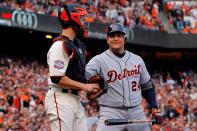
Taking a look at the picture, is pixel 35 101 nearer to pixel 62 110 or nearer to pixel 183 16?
pixel 62 110

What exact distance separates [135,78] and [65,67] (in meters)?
1.72

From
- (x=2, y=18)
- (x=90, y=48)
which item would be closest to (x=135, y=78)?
(x=2, y=18)

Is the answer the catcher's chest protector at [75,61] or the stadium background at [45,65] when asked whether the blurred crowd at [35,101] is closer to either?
the stadium background at [45,65]

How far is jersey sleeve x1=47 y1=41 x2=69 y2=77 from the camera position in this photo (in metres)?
6.16

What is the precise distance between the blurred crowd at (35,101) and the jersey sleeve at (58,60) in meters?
2.56

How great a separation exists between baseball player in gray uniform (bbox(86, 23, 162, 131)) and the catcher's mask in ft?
3.82

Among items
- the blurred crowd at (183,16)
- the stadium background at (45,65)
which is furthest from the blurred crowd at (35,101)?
the blurred crowd at (183,16)

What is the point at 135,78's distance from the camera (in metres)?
7.73

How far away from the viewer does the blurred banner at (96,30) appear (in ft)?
60.0

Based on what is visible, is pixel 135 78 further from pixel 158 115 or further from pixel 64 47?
pixel 64 47

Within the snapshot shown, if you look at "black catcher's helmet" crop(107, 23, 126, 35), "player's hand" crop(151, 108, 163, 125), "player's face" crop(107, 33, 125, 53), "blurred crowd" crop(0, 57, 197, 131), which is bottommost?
"blurred crowd" crop(0, 57, 197, 131)

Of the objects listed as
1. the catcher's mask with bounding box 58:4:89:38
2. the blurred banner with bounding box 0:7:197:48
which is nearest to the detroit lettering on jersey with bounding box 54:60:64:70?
the catcher's mask with bounding box 58:4:89:38

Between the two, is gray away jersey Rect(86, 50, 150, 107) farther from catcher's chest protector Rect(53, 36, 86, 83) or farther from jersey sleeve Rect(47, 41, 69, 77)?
jersey sleeve Rect(47, 41, 69, 77)

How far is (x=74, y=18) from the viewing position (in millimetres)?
6430
